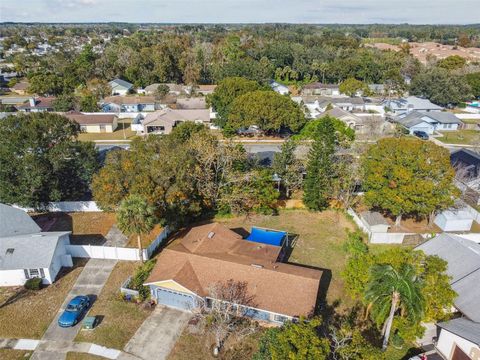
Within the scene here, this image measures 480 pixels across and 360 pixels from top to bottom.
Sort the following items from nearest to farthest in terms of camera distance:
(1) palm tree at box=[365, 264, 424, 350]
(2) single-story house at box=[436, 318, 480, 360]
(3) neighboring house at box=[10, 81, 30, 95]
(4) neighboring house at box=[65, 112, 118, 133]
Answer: (1) palm tree at box=[365, 264, 424, 350], (2) single-story house at box=[436, 318, 480, 360], (4) neighboring house at box=[65, 112, 118, 133], (3) neighboring house at box=[10, 81, 30, 95]

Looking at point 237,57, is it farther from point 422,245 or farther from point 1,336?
point 1,336

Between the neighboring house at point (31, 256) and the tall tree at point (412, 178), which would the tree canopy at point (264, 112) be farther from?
A: the neighboring house at point (31, 256)

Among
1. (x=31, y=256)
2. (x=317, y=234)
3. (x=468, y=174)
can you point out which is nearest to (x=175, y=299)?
(x=31, y=256)

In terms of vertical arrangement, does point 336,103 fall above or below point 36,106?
above

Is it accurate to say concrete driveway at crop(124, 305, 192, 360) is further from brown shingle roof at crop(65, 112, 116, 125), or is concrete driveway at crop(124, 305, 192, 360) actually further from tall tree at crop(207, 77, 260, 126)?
brown shingle roof at crop(65, 112, 116, 125)

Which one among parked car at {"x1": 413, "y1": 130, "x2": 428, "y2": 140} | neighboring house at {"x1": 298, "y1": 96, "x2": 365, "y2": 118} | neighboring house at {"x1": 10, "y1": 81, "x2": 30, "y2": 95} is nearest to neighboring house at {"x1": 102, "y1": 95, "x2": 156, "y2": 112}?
neighboring house at {"x1": 298, "y1": 96, "x2": 365, "y2": 118}

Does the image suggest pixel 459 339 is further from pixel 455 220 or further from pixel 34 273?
pixel 34 273
